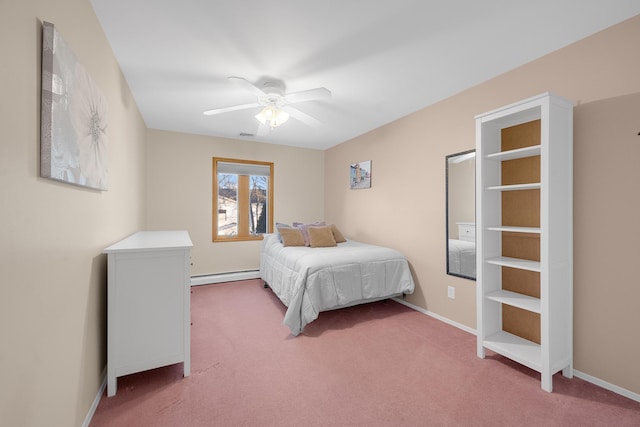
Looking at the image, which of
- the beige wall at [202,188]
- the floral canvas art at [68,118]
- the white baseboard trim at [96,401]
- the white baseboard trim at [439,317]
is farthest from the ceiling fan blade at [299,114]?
the white baseboard trim at [96,401]

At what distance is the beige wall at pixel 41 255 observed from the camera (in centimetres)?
83

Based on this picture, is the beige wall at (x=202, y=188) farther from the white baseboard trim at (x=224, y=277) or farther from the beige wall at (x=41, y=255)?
the beige wall at (x=41, y=255)

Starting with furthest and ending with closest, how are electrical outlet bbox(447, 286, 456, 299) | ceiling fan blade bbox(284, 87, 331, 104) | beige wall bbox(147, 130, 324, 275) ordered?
1. beige wall bbox(147, 130, 324, 275)
2. electrical outlet bbox(447, 286, 456, 299)
3. ceiling fan blade bbox(284, 87, 331, 104)

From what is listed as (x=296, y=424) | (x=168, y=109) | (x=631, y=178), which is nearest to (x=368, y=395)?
(x=296, y=424)

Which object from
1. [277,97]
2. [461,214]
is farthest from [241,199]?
[461,214]

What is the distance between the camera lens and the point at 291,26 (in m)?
1.75

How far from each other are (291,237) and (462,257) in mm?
2128

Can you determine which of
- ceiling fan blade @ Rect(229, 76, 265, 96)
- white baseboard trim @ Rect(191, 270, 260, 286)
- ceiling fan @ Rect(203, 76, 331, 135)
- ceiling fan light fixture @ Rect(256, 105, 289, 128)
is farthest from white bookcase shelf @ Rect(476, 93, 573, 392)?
white baseboard trim @ Rect(191, 270, 260, 286)

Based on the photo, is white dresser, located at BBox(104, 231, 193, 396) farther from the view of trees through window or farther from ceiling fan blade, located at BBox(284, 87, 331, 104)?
the view of trees through window

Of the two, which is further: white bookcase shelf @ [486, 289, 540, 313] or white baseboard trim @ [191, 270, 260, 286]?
white baseboard trim @ [191, 270, 260, 286]

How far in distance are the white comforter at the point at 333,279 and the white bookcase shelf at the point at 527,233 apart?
102 centimetres

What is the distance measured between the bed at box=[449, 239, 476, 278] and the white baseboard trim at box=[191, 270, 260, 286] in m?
3.14

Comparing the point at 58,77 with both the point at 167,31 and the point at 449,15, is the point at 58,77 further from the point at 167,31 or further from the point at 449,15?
the point at 449,15

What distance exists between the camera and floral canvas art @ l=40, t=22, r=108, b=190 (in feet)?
3.34
